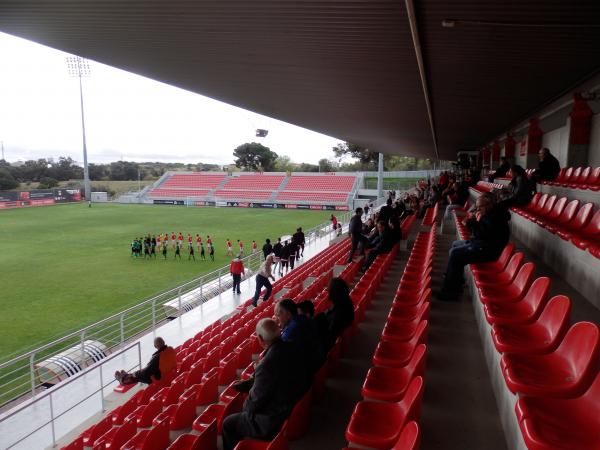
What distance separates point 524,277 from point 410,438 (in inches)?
73.4

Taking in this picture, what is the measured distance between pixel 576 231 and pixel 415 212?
10.0 meters

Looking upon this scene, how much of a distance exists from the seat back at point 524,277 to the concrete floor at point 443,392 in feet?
2.25

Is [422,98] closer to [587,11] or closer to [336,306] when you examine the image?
[587,11]

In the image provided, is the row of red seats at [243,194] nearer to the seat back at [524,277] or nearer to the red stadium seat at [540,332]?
the seat back at [524,277]

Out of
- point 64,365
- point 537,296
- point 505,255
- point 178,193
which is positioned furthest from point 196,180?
point 537,296

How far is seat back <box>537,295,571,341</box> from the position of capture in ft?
7.11

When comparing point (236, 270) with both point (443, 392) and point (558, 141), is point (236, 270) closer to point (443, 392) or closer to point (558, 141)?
point (558, 141)

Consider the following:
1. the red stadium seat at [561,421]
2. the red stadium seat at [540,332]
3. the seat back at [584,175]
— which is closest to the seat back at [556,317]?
the red stadium seat at [540,332]

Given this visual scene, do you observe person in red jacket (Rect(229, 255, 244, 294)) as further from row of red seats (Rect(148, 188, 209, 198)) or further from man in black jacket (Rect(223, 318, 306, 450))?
row of red seats (Rect(148, 188, 209, 198))

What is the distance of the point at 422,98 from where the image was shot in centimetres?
848

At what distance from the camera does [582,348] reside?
1869 millimetres

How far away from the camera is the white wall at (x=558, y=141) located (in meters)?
8.31

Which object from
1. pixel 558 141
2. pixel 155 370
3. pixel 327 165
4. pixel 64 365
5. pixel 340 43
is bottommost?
pixel 64 365

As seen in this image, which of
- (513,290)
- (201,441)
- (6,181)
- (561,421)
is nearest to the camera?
(561,421)
